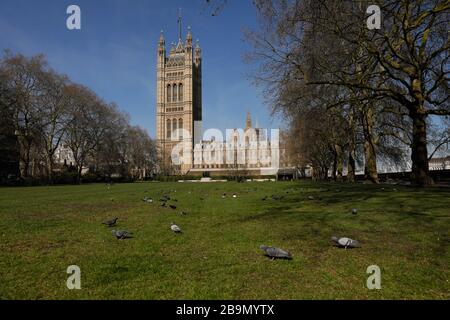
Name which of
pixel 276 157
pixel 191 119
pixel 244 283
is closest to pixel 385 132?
pixel 244 283

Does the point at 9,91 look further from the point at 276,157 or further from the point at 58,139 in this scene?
the point at 276,157

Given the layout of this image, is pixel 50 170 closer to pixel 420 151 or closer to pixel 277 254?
pixel 420 151

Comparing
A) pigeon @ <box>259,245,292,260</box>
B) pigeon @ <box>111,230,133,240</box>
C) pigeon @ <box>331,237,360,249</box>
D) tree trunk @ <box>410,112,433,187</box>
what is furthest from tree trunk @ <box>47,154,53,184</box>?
pigeon @ <box>331,237,360,249</box>

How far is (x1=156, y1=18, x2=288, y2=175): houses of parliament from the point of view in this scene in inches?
5276

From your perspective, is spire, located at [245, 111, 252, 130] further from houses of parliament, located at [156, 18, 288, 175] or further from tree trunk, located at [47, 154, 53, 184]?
tree trunk, located at [47, 154, 53, 184]

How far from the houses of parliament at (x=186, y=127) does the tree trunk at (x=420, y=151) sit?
354 ft

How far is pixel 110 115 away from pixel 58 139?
12.1 meters

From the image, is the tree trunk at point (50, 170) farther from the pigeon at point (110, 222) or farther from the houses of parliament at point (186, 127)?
the houses of parliament at point (186, 127)

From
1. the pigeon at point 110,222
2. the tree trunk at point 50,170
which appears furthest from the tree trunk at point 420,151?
the tree trunk at point 50,170

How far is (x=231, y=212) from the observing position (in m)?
10.6

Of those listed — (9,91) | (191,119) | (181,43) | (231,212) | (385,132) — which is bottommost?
(231,212)

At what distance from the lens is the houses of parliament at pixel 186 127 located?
440 ft

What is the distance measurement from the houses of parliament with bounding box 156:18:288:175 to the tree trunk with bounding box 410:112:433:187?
10784 centimetres

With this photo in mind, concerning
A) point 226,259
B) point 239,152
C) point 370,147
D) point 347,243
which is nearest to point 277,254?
point 226,259
